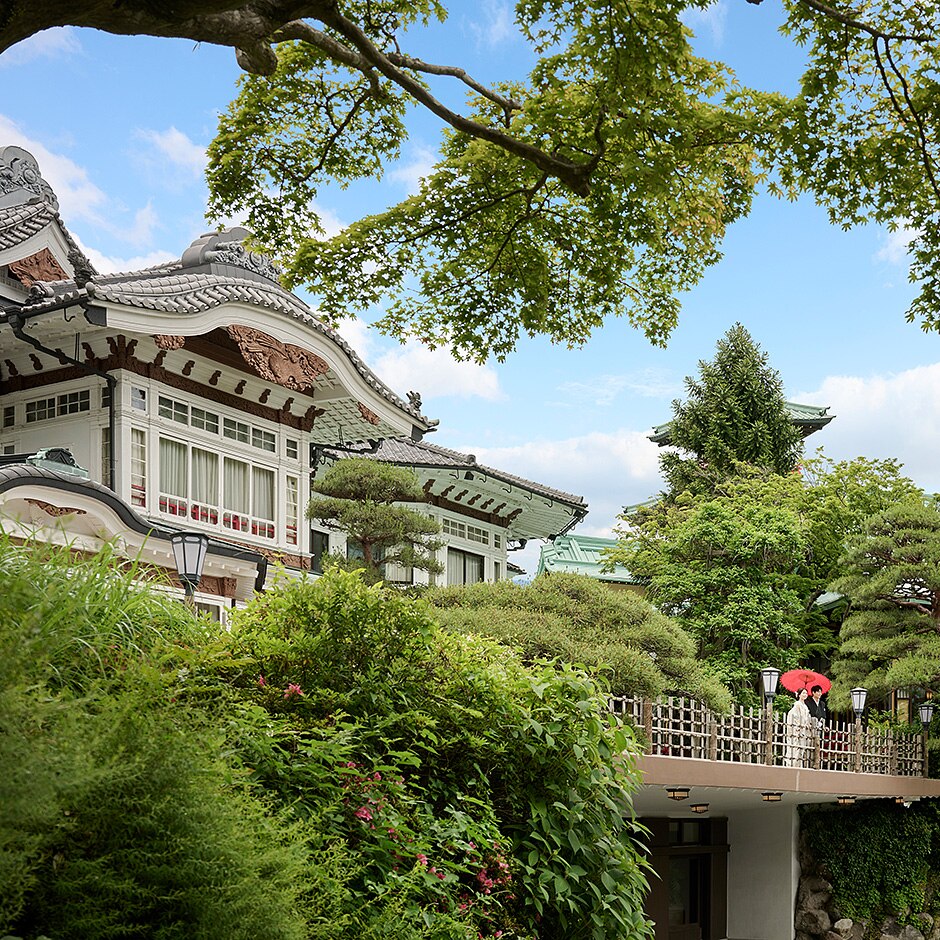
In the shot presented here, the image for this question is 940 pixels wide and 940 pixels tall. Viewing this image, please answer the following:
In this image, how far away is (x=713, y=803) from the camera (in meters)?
20.2

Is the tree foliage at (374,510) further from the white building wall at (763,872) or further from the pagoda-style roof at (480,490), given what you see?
the white building wall at (763,872)

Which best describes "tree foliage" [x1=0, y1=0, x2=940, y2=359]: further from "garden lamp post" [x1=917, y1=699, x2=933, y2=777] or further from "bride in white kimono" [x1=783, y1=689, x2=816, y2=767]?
"garden lamp post" [x1=917, y1=699, x2=933, y2=777]

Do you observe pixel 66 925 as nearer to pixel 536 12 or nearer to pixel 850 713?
pixel 536 12

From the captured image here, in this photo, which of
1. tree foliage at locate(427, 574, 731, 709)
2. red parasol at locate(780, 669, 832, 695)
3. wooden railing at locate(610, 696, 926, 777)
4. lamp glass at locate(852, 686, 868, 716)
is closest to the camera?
tree foliage at locate(427, 574, 731, 709)

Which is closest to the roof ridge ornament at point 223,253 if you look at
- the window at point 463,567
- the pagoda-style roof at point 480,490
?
the pagoda-style roof at point 480,490

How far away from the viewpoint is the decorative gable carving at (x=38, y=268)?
51.8 ft

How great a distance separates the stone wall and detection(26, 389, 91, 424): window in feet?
50.9

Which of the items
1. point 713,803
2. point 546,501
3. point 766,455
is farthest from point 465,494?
point 766,455

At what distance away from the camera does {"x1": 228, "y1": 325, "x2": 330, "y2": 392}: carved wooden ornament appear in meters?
15.2

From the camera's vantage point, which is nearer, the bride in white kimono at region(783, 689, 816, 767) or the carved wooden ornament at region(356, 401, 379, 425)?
the carved wooden ornament at region(356, 401, 379, 425)

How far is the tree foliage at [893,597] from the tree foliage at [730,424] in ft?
32.6

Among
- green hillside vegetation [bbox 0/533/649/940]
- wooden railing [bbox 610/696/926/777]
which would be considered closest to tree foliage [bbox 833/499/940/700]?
wooden railing [bbox 610/696/926/777]

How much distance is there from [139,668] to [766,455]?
29.1 m

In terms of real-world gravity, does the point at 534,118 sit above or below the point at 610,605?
above
